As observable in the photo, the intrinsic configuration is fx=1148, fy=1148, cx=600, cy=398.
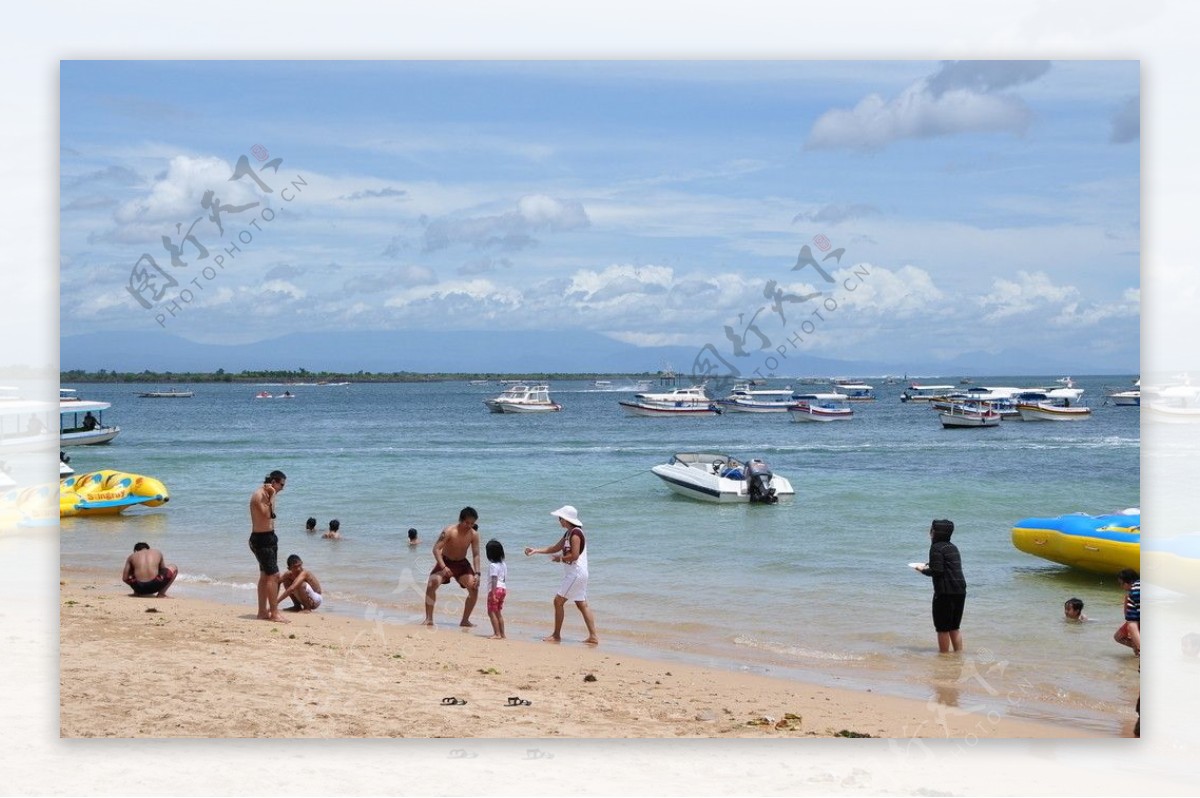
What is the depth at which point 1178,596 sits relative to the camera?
28.4 feet

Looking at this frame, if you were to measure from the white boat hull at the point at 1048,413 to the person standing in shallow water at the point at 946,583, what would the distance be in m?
41.0

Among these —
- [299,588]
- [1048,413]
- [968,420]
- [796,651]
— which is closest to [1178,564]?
[796,651]

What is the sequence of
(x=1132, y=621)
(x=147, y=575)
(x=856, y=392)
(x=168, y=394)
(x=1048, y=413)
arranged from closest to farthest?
(x=1132, y=621)
(x=147, y=575)
(x=1048, y=413)
(x=168, y=394)
(x=856, y=392)

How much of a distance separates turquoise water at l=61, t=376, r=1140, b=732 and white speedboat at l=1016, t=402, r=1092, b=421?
319 inches

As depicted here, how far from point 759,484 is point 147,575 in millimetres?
11323

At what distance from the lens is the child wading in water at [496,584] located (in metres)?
8.95

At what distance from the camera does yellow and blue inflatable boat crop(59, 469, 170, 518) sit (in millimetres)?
17250

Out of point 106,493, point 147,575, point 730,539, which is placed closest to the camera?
point 147,575

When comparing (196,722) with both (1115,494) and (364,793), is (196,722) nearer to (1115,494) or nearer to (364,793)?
(364,793)

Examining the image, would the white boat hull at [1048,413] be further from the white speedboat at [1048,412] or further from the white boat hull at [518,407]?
the white boat hull at [518,407]

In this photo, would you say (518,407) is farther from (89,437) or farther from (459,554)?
(459,554)

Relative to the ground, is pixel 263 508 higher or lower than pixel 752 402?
lower

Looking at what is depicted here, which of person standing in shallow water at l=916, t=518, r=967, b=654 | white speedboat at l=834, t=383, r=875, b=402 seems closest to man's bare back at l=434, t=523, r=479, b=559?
person standing in shallow water at l=916, t=518, r=967, b=654

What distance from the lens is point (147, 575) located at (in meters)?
10.6
